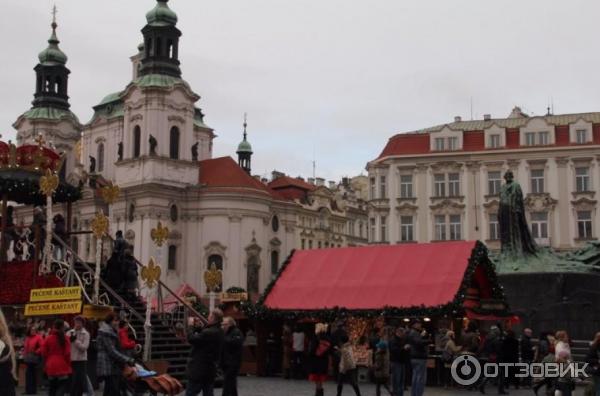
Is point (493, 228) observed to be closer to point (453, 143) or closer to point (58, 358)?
point (453, 143)

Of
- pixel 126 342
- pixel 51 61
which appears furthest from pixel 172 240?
pixel 126 342

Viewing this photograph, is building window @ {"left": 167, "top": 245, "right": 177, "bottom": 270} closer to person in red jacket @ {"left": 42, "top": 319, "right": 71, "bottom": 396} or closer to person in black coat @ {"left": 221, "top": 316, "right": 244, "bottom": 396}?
person in red jacket @ {"left": 42, "top": 319, "right": 71, "bottom": 396}

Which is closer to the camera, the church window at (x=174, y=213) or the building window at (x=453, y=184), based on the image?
the building window at (x=453, y=184)

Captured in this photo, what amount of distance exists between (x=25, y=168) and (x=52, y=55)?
51.7 meters

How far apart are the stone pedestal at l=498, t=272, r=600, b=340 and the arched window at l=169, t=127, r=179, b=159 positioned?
4148 cm

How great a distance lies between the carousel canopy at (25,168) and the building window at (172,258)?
39572 millimetres

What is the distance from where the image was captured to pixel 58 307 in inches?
703

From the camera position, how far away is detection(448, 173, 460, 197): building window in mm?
55844

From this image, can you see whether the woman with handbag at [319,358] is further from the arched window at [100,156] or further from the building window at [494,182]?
the arched window at [100,156]

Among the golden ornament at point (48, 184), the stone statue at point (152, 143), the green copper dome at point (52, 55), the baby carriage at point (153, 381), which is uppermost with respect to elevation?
the green copper dome at point (52, 55)

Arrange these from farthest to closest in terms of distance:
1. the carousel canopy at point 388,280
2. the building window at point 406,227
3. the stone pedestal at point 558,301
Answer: the building window at point 406,227, the stone pedestal at point 558,301, the carousel canopy at point 388,280

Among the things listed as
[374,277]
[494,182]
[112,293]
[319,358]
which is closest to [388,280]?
[374,277]

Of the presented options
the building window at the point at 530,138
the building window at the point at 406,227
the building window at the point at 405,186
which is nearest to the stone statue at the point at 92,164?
the building window at the point at 405,186

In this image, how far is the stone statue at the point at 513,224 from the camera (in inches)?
941
